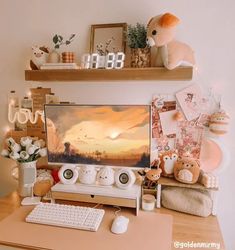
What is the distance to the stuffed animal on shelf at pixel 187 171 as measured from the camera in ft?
4.15

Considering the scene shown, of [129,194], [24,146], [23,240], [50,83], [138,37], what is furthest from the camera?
[50,83]

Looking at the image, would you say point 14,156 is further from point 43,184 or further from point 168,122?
point 168,122

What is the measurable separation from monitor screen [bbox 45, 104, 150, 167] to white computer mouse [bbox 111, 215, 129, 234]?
295mm

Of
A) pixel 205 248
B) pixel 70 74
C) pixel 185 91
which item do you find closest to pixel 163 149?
pixel 185 91

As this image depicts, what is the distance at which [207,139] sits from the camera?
4.55ft

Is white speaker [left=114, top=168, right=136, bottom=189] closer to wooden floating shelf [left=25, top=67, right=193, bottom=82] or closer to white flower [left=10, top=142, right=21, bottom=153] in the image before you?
wooden floating shelf [left=25, top=67, right=193, bottom=82]

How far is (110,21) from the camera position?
1.44 meters

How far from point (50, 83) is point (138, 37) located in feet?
2.15

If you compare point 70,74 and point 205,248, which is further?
point 70,74

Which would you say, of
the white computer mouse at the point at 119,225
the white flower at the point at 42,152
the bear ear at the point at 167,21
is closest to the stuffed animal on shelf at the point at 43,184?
the white flower at the point at 42,152

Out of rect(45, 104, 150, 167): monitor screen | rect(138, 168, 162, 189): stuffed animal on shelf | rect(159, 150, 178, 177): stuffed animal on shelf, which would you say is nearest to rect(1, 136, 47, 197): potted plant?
rect(45, 104, 150, 167): monitor screen

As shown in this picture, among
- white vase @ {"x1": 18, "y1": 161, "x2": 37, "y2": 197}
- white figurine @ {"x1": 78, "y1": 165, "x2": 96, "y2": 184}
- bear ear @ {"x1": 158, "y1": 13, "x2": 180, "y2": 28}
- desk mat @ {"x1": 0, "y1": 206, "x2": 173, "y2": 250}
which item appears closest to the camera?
desk mat @ {"x1": 0, "y1": 206, "x2": 173, "y2": 250}

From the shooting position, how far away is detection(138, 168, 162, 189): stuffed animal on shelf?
1.31 metres

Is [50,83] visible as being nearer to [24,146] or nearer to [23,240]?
[24,146]
